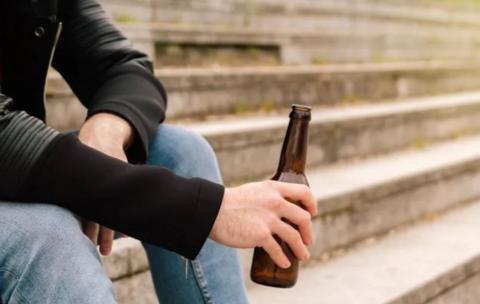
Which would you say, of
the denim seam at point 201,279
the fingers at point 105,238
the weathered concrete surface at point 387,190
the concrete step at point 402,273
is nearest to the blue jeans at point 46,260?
the fingers at point 105,238

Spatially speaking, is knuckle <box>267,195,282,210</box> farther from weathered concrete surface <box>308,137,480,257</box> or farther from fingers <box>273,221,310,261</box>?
weathered concrete surface <box>308,137,480,257</box>

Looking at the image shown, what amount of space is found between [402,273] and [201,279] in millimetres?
1264

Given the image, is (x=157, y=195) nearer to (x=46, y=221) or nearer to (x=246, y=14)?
(x=46, y=221)

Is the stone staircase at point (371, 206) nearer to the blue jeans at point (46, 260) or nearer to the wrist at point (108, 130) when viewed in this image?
the wrist at point (108, 130)

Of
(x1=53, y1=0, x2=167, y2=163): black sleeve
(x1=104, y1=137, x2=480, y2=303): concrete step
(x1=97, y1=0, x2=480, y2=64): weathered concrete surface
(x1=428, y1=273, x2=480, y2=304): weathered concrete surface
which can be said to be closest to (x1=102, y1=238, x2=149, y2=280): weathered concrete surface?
(x1=104, y1=137, x2=480, y2=303): concrete step

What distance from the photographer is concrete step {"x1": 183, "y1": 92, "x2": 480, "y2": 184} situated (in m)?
3.00

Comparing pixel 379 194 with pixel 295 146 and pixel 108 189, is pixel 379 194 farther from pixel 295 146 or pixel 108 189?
pixel 108 189

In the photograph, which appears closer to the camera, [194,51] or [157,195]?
[157,195]

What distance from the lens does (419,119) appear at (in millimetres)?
4281

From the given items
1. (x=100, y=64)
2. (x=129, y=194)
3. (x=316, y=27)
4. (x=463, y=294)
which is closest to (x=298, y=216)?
(x=129, y=194)

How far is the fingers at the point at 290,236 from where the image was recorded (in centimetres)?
130

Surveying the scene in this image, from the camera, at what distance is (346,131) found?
3.63 meters

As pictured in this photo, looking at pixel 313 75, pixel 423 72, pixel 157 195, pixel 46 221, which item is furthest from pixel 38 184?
pixel 423 72

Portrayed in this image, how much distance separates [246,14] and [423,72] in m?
1.30
